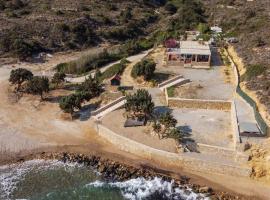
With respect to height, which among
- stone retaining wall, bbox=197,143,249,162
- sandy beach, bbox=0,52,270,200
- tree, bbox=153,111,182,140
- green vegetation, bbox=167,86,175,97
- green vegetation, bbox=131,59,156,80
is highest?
green vegetation, bbox=131,59,156,80

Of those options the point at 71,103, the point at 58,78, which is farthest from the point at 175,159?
the point at 58,78

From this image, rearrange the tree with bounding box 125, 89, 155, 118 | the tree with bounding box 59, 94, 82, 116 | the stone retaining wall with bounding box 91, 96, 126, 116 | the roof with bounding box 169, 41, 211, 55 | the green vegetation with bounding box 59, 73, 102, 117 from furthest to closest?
the roof with bounding box 169, 41, 211, 55, the stone retaining wall with bounding box 91, 96, 126, 116, the green vegetation with bounding box 59, 73, 102, 117, the tree with bounding box 59, 94, 82, 116, the tree with bounding box 125, 89, 155, 118

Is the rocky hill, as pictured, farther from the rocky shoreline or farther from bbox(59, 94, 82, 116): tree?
the rocky shoreline

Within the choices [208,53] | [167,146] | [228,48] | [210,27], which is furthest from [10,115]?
[210,27]

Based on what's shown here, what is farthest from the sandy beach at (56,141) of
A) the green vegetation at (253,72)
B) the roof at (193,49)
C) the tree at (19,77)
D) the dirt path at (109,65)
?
the roof at (193,49)

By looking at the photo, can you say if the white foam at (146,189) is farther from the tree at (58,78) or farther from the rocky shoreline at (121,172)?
the tree at (58,78)

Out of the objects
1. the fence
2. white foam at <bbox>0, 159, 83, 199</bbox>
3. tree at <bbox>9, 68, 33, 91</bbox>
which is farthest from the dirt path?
white foam at <bbox>0, 159, 83, 199</bbox>

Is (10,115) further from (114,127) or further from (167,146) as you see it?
(167,146)
